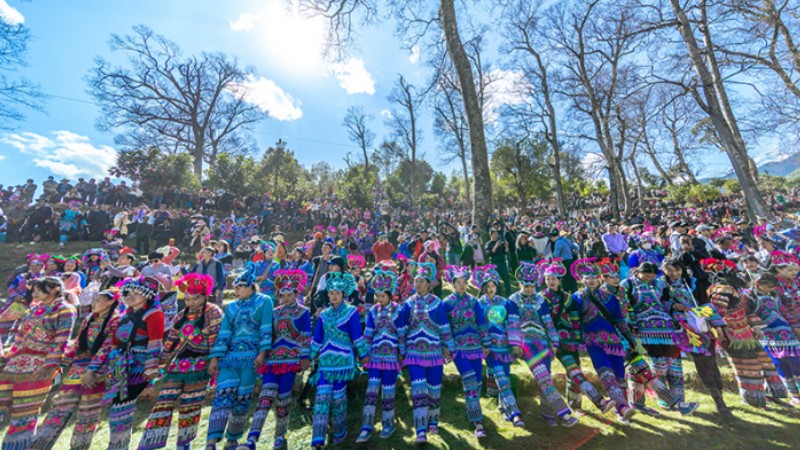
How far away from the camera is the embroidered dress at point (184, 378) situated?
A: 10.6 ft

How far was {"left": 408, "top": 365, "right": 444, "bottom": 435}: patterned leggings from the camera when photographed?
366 centimetres

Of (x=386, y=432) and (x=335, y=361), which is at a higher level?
(x=335, y=361)

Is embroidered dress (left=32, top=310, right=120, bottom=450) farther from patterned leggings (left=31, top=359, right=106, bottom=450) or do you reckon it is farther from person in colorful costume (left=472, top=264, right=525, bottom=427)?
person in colorful costume (left=472, top=264, right=525, bottom=427)

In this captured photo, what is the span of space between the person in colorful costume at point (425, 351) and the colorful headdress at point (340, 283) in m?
0.77

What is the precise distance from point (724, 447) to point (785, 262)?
11.3ft

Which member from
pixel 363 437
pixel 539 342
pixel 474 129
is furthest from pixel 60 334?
pixel 474 129

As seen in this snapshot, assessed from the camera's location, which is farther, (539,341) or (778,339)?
(778,339)

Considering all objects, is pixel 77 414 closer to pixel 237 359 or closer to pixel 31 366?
pixel 31 366

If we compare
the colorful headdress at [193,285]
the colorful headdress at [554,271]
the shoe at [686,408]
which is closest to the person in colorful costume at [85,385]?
the colorful headdress at [193,285]

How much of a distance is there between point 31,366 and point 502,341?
5.29 metres

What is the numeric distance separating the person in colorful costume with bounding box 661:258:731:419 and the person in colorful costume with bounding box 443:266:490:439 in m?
2.50

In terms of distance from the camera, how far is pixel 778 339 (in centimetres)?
434

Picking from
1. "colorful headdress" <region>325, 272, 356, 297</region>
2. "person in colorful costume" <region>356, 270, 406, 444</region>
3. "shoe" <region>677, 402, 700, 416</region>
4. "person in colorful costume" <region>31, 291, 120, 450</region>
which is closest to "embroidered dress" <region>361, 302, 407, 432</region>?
"person in colorful costume" <region>356, 270, 406, 444</region>

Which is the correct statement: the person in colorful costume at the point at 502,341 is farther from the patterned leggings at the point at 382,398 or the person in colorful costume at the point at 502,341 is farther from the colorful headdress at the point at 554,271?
the patterned leggings at the point at 382,398
